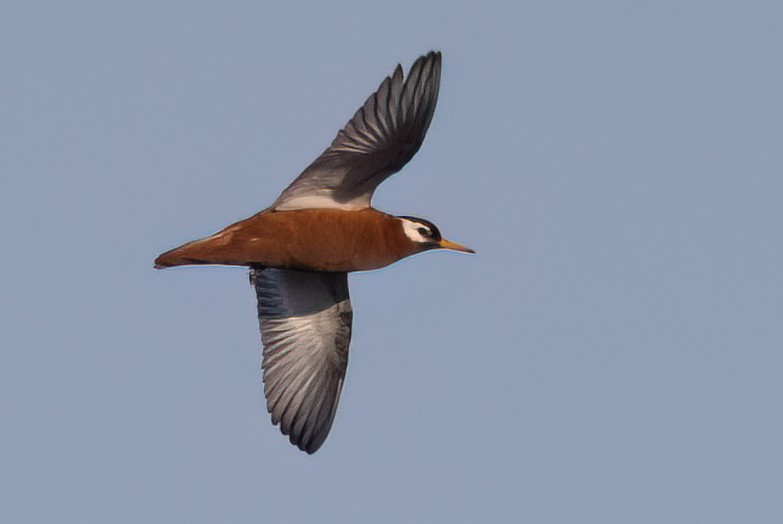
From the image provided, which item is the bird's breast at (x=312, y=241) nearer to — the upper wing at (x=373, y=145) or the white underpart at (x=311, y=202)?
the white underpart at (x=311, y=202)

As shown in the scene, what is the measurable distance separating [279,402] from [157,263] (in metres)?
2.92

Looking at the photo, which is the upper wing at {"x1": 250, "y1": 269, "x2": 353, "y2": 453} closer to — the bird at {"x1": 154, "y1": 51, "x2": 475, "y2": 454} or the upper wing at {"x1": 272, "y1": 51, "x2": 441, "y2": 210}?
the bird at {"x1": 154, "y1": 51, "x2": 475, "y2": 454}

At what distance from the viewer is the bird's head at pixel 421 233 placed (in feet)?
56.6

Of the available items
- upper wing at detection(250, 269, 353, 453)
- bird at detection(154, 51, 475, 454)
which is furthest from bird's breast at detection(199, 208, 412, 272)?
upper wing at detection(250, 269, 353, 453)

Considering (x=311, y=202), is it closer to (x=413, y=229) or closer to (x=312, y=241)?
(x=312, y=241)

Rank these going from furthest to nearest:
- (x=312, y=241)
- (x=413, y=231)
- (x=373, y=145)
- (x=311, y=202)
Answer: (x=413, y=231) → (x=311, y=202) → (x=312, y=241) → (x=373, y=145)

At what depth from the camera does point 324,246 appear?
16750 mm

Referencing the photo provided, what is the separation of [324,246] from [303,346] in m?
2.24

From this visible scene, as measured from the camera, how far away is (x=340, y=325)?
1877 centimetres

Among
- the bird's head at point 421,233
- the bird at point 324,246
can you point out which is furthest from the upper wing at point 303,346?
the bird's head at point 421,233

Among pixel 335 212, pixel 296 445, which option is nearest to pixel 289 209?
pixel 335 212

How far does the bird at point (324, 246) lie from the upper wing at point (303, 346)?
0.01m

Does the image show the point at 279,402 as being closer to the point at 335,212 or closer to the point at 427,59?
the point at 335,212

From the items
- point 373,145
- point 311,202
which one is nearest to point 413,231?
point 311,202
